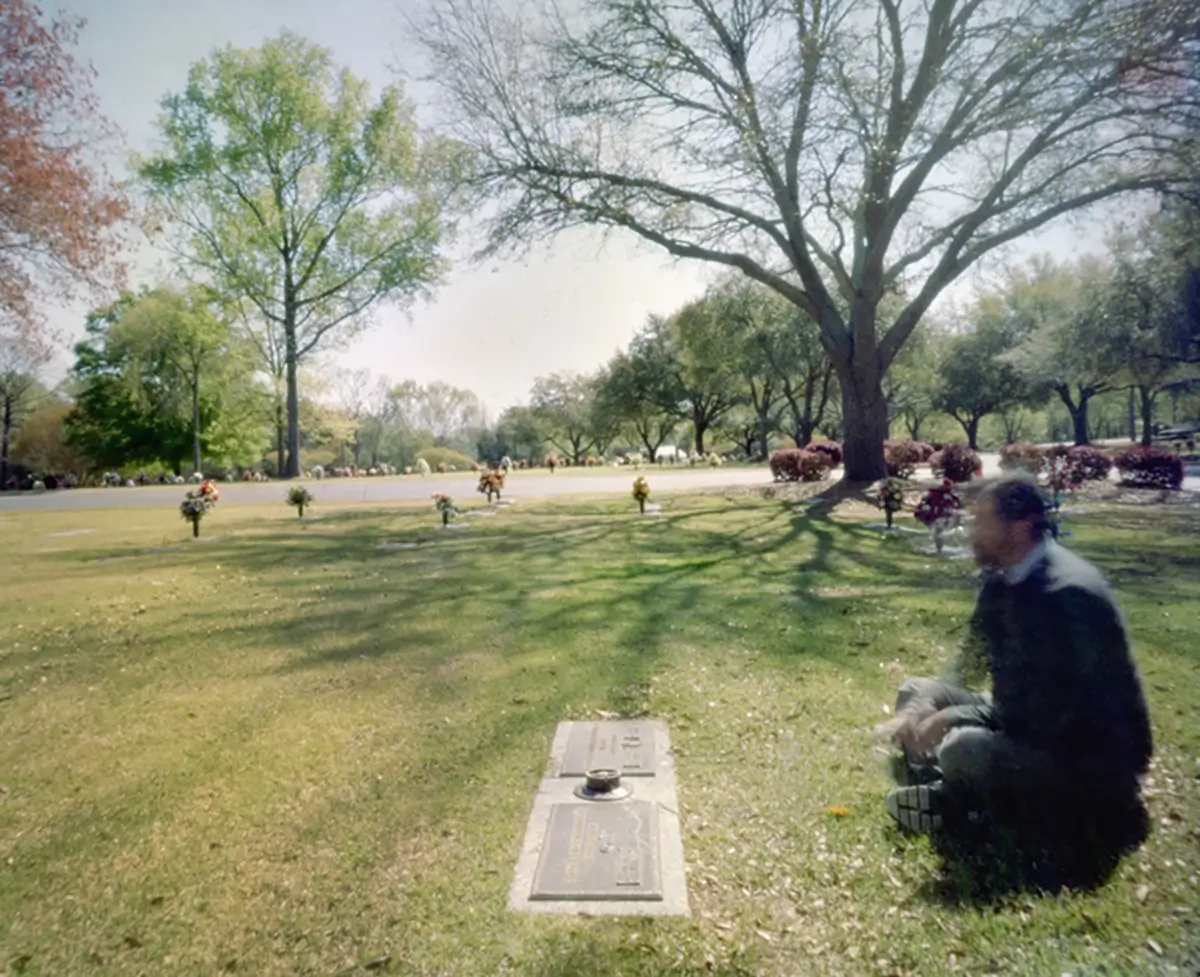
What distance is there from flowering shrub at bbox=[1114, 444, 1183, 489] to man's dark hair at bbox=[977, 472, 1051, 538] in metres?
19.5

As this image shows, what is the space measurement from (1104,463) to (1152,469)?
288 cm

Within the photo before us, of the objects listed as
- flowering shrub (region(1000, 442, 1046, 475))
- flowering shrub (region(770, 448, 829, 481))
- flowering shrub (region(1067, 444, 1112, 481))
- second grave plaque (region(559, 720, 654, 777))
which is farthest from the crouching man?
flowering shrub (region(1067, 444, 1112, 481))

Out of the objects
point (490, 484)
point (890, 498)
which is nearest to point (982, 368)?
point (490, 484)

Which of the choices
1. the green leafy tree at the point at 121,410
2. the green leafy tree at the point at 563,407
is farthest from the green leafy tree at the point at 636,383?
the green leafy tree at the point at 121,410

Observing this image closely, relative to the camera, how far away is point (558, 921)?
2.60 metres

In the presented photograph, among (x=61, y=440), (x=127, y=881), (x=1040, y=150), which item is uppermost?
(x=1040, y=150)

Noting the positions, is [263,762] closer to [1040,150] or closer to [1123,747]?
[1123,747]

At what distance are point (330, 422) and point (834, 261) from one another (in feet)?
135

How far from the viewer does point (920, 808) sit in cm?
307

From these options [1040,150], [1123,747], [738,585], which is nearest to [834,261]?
[1040,150]

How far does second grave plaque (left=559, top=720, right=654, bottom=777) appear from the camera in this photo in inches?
147

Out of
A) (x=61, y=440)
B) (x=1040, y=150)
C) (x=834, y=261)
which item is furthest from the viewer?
(x=61, y=440)

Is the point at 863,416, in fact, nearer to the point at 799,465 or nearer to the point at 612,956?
the point at 799,465

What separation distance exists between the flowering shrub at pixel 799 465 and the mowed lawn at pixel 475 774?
42.3 feet
